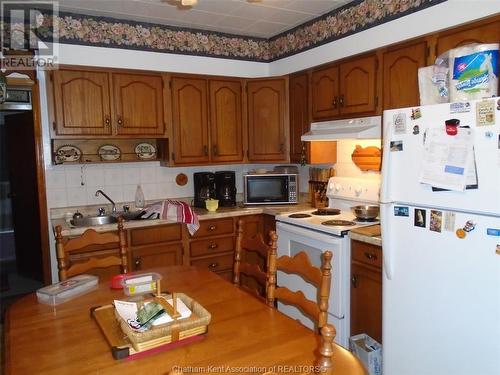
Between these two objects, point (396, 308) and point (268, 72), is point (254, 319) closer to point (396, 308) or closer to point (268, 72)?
point (396, 308)

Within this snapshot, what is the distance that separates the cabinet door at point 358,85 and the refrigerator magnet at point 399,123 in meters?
0.71

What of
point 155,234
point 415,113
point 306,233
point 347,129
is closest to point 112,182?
point 155,234

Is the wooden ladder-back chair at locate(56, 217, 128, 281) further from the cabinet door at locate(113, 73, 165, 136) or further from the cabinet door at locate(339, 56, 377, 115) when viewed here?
the cabinet door at locate(339, 56, 377, 115)

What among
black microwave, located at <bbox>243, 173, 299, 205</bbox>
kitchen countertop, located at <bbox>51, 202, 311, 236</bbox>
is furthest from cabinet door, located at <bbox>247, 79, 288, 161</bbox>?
kitchen countertop, located at <bbox>51, 202, 311, 236</bbox>

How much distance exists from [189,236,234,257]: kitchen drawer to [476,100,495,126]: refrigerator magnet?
2148mm

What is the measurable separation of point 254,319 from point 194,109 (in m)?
2.32

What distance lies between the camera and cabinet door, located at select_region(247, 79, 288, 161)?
347cm

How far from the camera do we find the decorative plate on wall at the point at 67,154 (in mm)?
3043

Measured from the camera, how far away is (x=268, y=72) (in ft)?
12.3

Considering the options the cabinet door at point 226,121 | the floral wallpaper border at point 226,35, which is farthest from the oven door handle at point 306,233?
the floral wallpaper border at point 226,35

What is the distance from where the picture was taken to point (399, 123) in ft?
6.30

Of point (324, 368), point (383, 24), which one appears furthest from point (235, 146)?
point (324, 368)

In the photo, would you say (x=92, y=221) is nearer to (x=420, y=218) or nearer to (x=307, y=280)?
(x=307, y=280)

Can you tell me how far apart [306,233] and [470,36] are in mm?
1521
